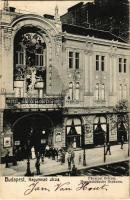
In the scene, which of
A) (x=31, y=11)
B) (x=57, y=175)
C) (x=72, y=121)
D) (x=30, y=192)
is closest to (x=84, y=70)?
(x=72, y=121)

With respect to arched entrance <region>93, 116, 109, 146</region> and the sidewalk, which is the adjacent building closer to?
arched entrance <region>93, 116, 109, 146</region>

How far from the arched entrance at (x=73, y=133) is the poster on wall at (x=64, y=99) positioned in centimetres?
2

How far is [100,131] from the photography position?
541 cm

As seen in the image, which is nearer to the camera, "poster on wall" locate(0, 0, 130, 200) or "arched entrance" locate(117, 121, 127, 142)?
"poster on wall" locate(0, 0, 130, 200)

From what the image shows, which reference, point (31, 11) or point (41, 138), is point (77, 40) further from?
point (41, 138)

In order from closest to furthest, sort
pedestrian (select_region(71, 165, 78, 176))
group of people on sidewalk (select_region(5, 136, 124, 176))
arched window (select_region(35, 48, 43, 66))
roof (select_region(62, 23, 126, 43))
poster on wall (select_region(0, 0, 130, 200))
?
1. poster on wall (select_region(0, 0, 130, 200))
2. pedestrian (select_region(71, 165, 78, 176))
3. group of people on sidewalk (select_region(5, 136, 124, 176))
4. arched window (select_region(35, 48, 43, 66))
5. roof (select_region(62, 23, 126, 43))

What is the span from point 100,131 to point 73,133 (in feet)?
1.40

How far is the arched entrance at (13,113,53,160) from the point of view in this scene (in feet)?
16.1

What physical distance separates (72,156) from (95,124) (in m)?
0.76

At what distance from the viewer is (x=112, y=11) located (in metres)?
5.18

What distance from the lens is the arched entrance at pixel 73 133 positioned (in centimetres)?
521
